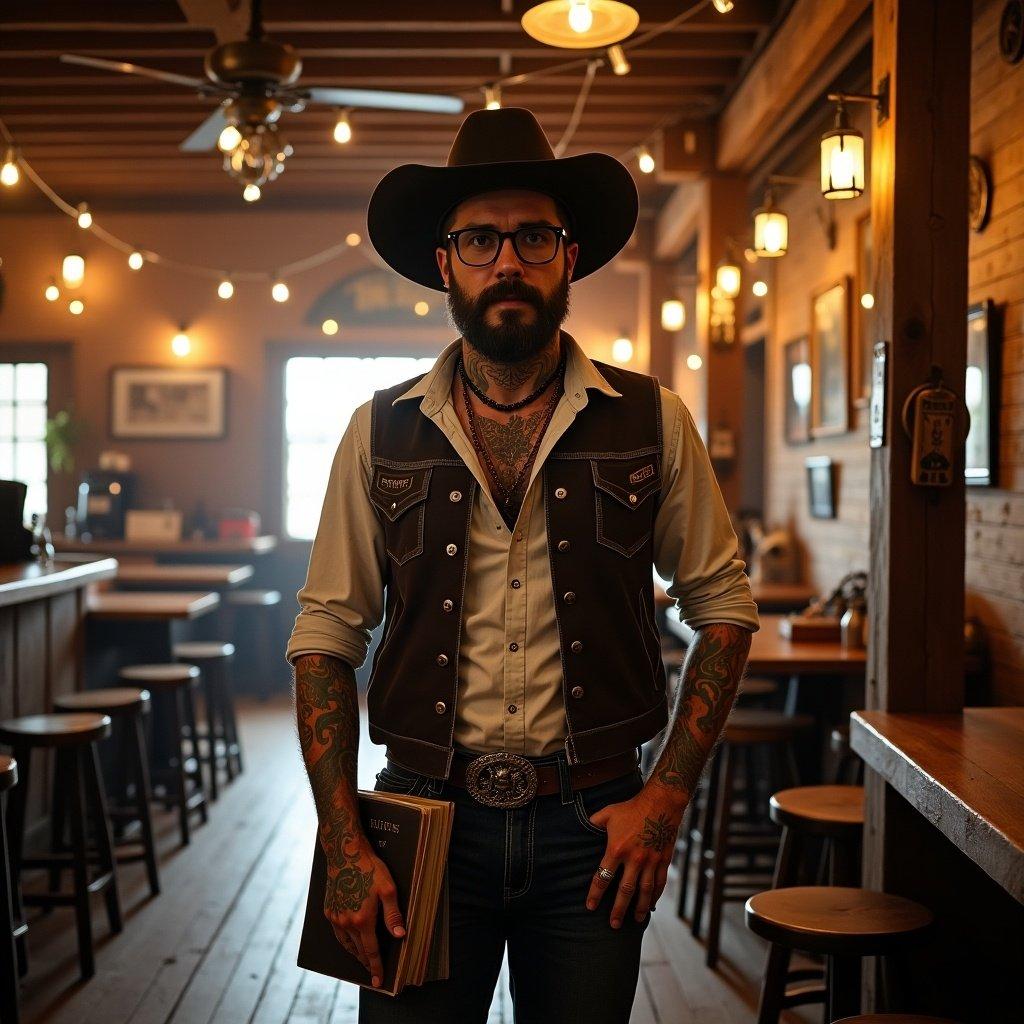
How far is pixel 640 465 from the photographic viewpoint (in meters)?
1.76

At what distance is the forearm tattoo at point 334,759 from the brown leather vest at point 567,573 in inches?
2.5

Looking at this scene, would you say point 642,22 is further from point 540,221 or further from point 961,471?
point 540,221

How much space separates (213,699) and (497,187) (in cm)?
485

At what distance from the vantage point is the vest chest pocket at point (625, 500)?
1.73m

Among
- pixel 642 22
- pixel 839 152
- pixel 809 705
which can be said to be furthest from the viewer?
pixel 642 22

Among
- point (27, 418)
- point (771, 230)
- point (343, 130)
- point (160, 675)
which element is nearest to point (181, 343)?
point (27, 418)

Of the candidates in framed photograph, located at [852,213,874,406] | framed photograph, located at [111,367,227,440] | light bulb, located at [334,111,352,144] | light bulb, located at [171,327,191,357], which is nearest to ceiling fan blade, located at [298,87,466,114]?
light bulb, located at [334,111,352,144]

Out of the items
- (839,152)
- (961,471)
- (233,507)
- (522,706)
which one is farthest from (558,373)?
(233,507)

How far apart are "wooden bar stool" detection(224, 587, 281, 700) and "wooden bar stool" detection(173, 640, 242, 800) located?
191 cm

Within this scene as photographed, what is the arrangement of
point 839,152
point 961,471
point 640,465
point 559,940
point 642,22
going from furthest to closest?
point 642,22 → point 839,152 → point 961,471 → point 640,465 → point 559,940

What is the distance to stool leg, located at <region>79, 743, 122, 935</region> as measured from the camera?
13.1 feet

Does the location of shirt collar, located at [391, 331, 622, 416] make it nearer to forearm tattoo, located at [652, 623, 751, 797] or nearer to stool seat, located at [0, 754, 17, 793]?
forearm tattoo, located at [652, 623, 751, 797]

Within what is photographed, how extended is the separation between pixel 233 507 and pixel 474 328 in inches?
316

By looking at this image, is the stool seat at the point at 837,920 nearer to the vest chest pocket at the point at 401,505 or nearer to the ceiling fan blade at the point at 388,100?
the vest chest pocket at the point at 401,505
